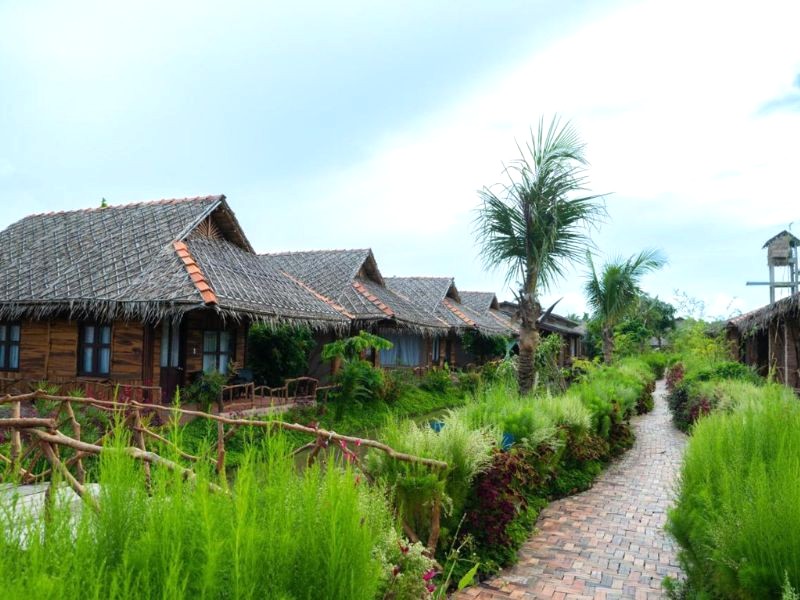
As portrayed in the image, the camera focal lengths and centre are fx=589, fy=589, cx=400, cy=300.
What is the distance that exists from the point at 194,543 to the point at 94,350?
443 inches

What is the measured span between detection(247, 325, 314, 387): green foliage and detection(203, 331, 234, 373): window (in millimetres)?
668

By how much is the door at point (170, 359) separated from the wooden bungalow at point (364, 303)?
5.11m

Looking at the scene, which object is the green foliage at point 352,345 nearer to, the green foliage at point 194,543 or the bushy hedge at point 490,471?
the bushy hedge at point 490,471

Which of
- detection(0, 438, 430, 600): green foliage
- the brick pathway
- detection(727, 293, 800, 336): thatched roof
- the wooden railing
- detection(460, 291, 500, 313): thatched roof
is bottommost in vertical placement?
the brick pathway

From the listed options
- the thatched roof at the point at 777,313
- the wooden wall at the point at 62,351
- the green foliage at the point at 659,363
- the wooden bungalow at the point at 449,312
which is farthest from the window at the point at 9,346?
the green foliage at the point at 659,363

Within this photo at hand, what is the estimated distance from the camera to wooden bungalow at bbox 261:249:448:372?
17875 mm

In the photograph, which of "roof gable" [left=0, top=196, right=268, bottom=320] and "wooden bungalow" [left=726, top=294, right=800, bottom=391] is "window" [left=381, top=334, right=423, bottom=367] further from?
"wooden bungalow" [left=726, top=294, right=800, bottom=391]

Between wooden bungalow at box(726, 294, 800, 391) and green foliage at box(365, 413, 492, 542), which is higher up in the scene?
wooden bungalow at box(726, 294, 800, 391)

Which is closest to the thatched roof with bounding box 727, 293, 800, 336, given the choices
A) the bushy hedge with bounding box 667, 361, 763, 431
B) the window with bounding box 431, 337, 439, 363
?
the bushy hedge with bounding box 667, 361, 763, 431

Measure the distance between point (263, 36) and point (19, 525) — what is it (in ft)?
26.6

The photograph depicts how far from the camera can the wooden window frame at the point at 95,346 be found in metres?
11.6

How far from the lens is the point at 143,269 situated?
1193 cm

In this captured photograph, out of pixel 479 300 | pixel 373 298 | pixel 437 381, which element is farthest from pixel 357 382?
pixel 479 300

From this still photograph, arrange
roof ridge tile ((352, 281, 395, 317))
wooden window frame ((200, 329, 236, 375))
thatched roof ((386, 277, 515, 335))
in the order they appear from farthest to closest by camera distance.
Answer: thatched roof ((386, 277, 515, 335)) < roof ridge tile ((352, 281, 395, 317)) < wooden window frame ((200, 329, 236, 375))
